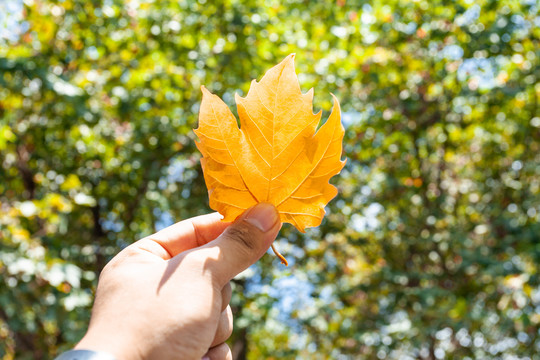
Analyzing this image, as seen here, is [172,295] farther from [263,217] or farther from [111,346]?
[263,217]

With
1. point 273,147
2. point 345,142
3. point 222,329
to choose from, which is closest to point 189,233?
point 222,329

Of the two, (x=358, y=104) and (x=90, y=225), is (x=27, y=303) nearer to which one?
(x=90, y=225)

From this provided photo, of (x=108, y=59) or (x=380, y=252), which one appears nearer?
(x=108, y=59)

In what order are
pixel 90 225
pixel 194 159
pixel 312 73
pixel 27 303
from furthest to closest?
pixel 90 225 → pixel 194 159 → pixel 312 73 → pixel 27 303

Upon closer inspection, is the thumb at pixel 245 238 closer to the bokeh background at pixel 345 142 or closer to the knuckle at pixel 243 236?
the knuckle at pixel 243 236

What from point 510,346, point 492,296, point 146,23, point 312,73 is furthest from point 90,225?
point 510,346

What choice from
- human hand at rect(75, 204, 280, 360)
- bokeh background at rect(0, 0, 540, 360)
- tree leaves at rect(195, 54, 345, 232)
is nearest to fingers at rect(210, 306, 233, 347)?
human hand at rect(75, 204, 280, 360)

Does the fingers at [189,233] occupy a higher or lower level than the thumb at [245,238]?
lower

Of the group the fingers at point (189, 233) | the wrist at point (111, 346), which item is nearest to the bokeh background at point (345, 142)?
the fingers at point (189, 233)
